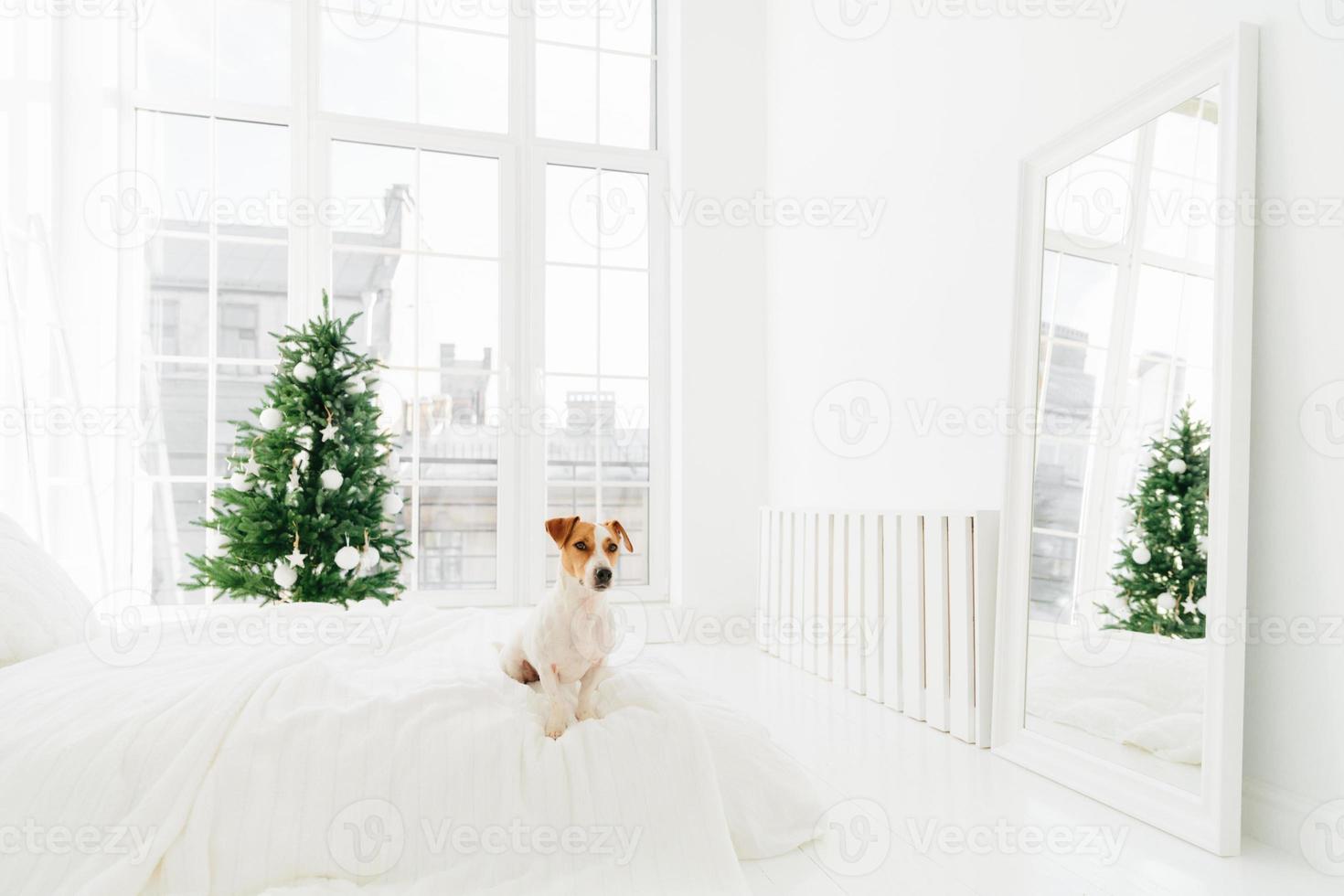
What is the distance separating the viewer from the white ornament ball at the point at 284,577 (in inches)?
128

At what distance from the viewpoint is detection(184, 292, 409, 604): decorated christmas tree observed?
3305 millimetres

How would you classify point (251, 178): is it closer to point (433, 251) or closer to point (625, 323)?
point (433, 251)

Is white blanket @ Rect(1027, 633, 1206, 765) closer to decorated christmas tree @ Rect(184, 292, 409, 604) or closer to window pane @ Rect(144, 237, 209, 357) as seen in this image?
decorated christmas tree @ Rect(184, 292, 409, 604)

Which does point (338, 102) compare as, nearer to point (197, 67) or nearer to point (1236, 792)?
point (197, 67)

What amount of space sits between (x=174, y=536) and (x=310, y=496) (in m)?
1.13

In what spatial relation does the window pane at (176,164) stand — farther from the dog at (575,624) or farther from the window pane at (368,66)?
the dog at (575,624)

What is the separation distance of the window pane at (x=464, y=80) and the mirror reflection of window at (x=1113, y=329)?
3.18m

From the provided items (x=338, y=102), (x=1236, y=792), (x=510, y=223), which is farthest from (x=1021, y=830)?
(x=338, y=102)

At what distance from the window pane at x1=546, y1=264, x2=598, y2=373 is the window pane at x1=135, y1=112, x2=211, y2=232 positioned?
70.0 inches

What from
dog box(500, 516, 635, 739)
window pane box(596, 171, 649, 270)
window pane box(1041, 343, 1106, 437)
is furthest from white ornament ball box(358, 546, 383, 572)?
window pane box(1041, 343, 1106, 437)

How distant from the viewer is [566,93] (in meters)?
4.65

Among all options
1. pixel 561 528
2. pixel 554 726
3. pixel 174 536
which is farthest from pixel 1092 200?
pixel 174 536

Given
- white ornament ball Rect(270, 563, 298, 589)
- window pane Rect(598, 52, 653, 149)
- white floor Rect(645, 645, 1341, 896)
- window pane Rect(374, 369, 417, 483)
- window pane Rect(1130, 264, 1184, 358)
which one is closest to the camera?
white floor Rect(645, 645, 1341, 896)

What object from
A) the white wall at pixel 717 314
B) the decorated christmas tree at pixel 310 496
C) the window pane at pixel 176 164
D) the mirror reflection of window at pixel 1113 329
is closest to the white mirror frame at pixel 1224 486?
the mirror reflection of window at pixel 1113 329
